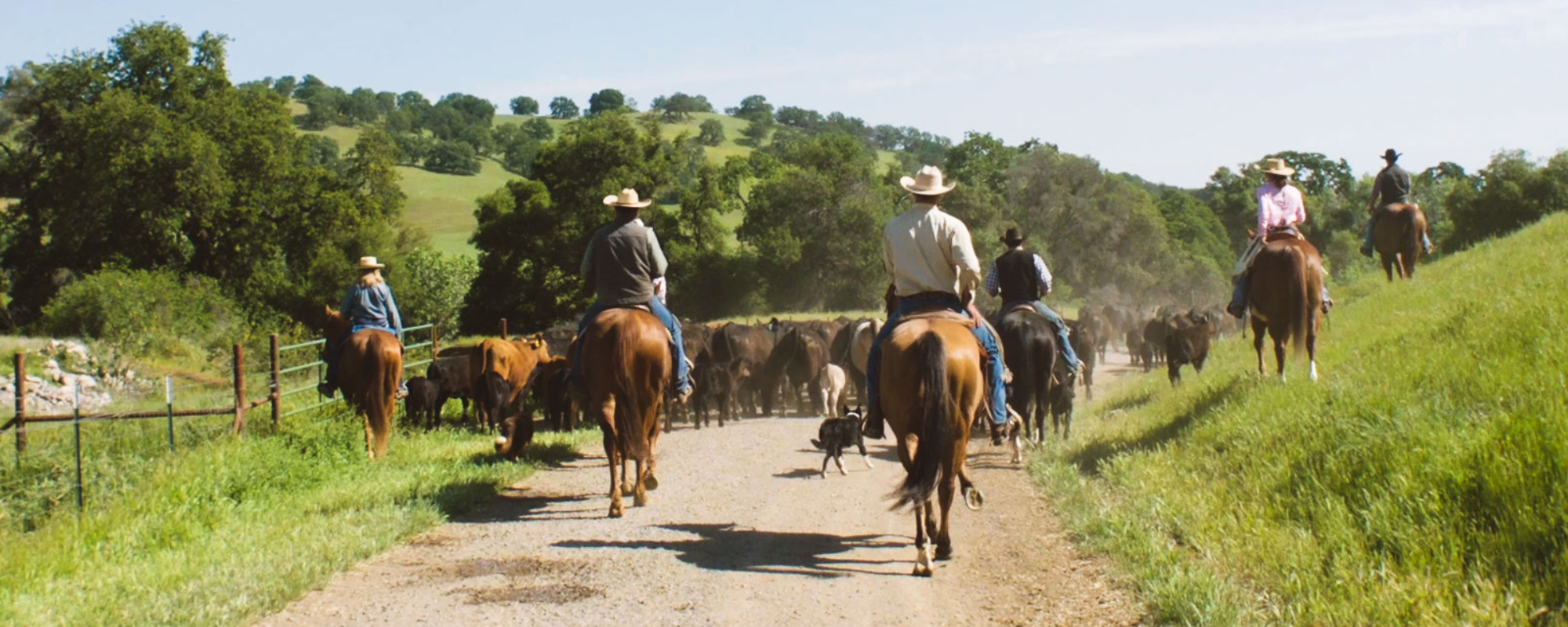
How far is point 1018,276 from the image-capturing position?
42.8 ft

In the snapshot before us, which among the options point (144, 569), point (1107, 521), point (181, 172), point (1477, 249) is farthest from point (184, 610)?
point (181, 172)

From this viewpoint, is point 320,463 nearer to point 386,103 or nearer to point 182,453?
point 182,453

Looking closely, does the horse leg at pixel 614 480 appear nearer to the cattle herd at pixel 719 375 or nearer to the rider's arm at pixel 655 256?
the rider's arm at pixel 655 256

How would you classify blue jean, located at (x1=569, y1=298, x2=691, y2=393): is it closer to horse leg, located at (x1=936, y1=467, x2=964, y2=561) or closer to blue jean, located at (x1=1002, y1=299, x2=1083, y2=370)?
horse leg, located at (x1=936, y1=467, x2=964, y2=561)

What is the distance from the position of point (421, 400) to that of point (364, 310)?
12.1 ft

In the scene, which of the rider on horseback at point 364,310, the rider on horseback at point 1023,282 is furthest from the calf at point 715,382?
the rider on horseback at point 1023,282

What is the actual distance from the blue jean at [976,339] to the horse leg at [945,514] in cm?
→ 80

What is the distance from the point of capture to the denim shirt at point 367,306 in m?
13.5

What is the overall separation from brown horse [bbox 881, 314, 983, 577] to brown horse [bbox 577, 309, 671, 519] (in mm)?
2615

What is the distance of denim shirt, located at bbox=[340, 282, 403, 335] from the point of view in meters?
13.5

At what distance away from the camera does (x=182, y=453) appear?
11188 millimetres

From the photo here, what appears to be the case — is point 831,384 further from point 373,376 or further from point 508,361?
point 373,376

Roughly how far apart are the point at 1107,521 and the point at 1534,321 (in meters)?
4.47

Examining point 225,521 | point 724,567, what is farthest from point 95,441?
point 724,567
